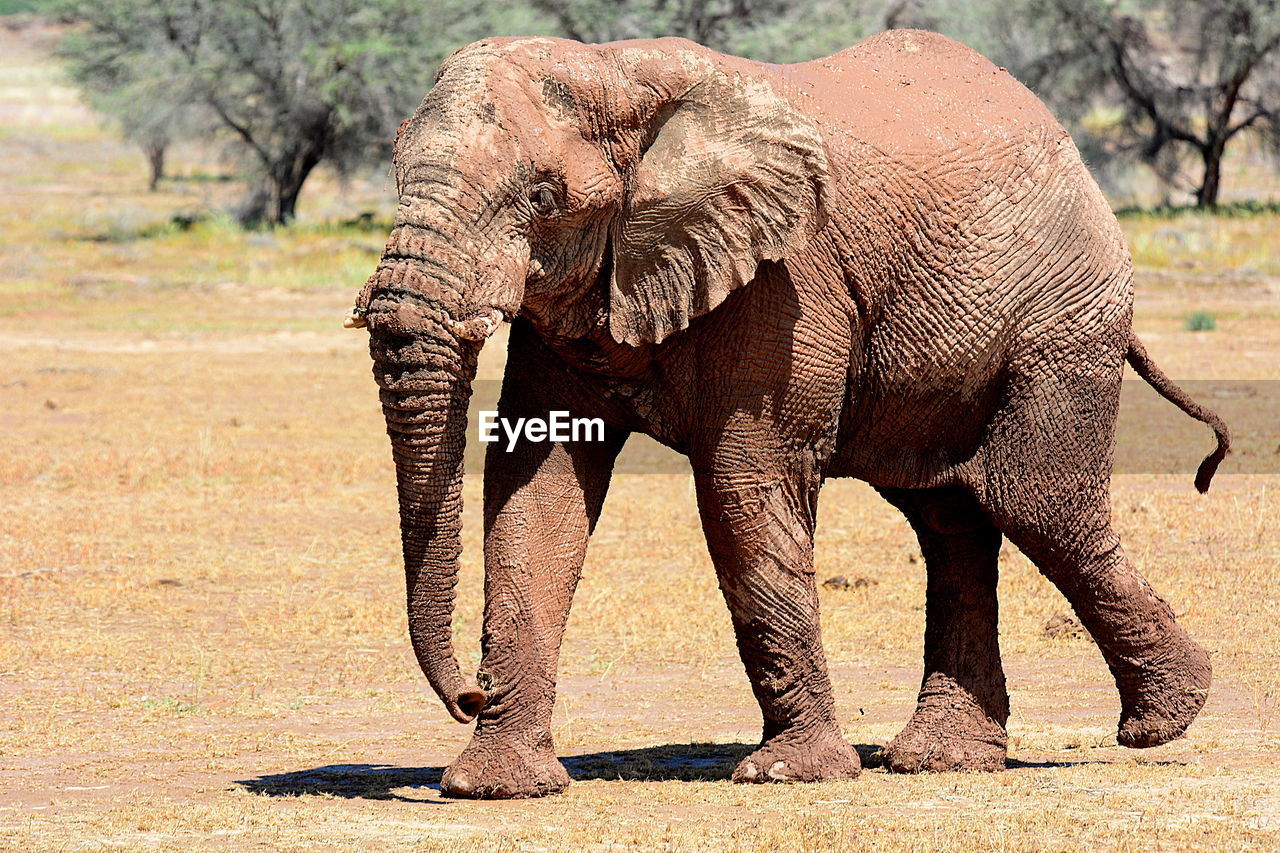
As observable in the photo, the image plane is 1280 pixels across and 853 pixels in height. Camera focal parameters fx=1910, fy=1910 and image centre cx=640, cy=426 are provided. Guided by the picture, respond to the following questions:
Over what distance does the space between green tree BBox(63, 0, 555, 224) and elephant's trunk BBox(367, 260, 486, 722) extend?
30.5 m

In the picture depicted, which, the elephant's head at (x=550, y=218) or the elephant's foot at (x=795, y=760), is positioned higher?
the elephant's head at (x=550, y=218)

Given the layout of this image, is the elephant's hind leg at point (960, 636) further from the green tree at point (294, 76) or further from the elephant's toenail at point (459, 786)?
the green tree at point (294, 76)

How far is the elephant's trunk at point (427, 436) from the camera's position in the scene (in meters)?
5.54

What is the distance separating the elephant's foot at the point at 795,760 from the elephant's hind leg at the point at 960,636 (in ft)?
Answer: 1.95

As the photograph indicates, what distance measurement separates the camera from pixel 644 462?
15883 millimetres

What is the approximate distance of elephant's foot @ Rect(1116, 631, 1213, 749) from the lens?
750 centimetres

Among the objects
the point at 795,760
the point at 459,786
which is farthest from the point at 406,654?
the point at 795,760

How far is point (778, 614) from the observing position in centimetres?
673

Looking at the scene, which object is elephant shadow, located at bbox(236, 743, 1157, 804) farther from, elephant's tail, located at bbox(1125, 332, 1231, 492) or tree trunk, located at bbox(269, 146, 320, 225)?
tree trunk, located at bbox(269, 146, 320, 225)

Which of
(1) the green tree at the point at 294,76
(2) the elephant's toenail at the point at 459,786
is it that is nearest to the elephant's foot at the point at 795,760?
(2) the elephant's toenail at the point at 459,786

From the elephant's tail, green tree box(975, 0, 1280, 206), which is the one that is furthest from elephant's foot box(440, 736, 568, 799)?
green tree box(975, 0, 1280, 206)

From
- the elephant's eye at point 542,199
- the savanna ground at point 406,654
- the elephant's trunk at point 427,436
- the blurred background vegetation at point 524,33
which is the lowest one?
the savanna ground at point 406,654

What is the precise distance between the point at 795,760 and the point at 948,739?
2.94 feet

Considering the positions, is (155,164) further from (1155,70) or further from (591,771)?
(591,771)
